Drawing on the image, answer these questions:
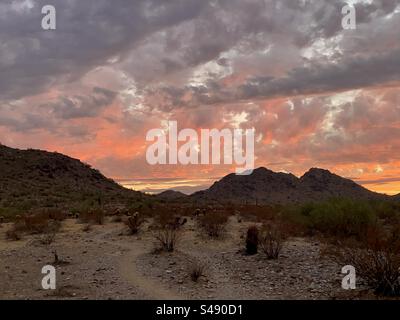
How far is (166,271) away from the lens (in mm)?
14750

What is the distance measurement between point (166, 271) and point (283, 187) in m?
84.9

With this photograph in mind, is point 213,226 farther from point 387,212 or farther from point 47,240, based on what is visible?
point 387,212

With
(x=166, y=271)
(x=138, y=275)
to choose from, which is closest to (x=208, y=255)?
(x=166, y=271)

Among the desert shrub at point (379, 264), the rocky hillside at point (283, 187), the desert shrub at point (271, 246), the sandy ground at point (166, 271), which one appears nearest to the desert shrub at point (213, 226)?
the sandy ground at point (166, 271)

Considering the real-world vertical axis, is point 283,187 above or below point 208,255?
above

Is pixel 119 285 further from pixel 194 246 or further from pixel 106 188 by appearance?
pixel 106 188

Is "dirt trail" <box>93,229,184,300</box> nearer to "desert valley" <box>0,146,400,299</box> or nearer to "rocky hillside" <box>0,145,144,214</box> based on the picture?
"desert valley" <box>0,146,400,299</box>

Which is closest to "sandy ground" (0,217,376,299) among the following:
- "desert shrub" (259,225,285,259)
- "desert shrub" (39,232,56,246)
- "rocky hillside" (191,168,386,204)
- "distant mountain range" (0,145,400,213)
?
"desert shrub" (39,232,56,246)

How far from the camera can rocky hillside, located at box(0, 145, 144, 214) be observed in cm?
4725

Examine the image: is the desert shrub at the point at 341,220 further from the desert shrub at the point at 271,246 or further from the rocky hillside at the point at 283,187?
the rocky hillside at the point at 283,187

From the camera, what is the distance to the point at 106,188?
6625 centimetres
